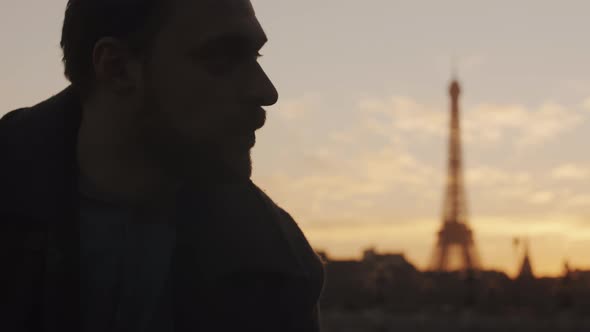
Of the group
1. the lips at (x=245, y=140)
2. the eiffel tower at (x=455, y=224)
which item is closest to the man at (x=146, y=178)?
the lips at (x=245, y=140)

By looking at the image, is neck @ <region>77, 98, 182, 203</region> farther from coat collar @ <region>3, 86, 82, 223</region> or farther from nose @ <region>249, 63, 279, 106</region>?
nose @ <region>249, 63, 279, 106</region>

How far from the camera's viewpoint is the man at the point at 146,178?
193 centimetres

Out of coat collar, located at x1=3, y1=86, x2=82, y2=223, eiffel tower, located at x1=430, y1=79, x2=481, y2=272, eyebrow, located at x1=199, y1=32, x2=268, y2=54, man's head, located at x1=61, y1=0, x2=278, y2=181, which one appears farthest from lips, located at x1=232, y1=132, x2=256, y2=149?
eiffel tower, located at x1=430, y1=79, x2=481, y2=272

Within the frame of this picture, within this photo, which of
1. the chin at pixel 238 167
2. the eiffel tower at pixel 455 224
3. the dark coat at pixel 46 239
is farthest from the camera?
the eiffel tower at pixel 455 224

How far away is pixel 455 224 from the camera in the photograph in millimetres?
62031

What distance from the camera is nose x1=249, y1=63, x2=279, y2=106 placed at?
1.94 m

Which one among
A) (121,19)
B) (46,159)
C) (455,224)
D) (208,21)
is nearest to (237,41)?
(208,21)

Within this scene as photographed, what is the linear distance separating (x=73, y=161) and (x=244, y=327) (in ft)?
1.19

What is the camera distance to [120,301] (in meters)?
1.98

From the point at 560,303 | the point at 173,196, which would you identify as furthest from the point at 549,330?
the point at 173,196

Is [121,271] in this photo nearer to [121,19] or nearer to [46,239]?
[46,239]

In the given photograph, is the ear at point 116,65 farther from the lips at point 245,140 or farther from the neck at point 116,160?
the lips at point 245,140

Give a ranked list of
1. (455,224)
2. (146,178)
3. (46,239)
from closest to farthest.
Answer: (46,239) < (146,178) < (455,224)

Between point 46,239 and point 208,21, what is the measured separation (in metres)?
0.40
